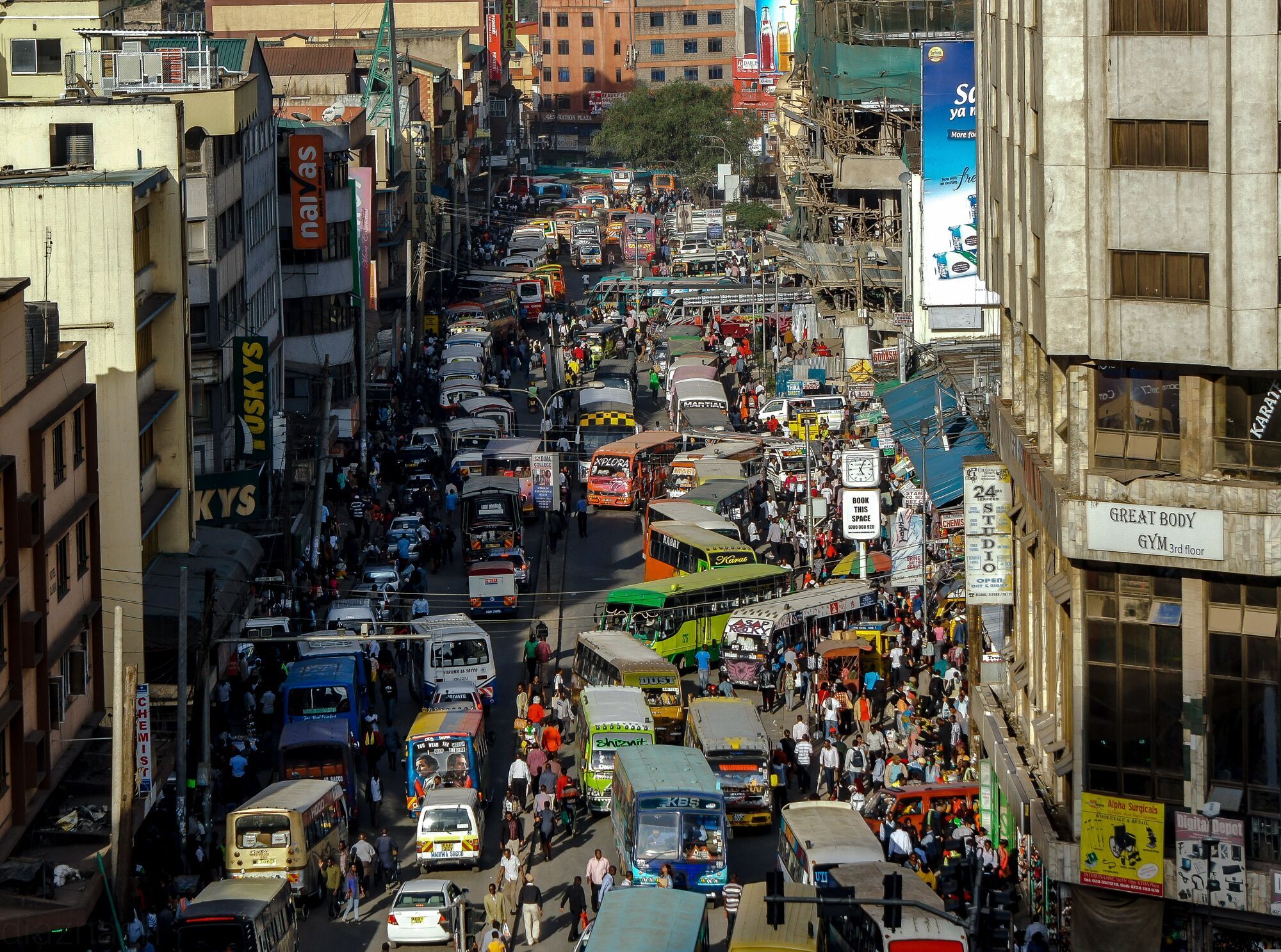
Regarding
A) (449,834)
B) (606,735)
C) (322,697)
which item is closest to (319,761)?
(322,697)

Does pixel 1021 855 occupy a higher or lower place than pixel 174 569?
lower

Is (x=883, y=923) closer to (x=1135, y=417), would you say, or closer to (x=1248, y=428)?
(x=1135, y=417)

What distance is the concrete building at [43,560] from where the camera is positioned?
30.1 metres

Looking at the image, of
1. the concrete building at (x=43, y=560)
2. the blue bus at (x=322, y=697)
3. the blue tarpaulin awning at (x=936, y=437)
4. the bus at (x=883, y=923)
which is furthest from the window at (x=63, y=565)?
the blue tarpaulin awning at (x=936, y=437)

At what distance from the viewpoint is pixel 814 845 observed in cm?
3089

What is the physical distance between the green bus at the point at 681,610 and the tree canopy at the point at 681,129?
94072 mm

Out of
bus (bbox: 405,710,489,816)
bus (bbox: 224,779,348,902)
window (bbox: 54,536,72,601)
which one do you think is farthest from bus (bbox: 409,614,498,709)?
window (bbox: 54,536,72,601)

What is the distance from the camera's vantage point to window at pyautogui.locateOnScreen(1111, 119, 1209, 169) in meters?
26.9

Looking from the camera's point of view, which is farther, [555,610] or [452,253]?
[452,253]

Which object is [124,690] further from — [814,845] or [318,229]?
[318,229]

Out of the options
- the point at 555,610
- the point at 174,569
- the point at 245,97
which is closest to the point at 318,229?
the point at 245,97

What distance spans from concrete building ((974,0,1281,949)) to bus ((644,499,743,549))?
2433 centimetres

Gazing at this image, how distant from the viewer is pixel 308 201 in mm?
68000

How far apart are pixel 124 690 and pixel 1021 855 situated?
14.3 metres
